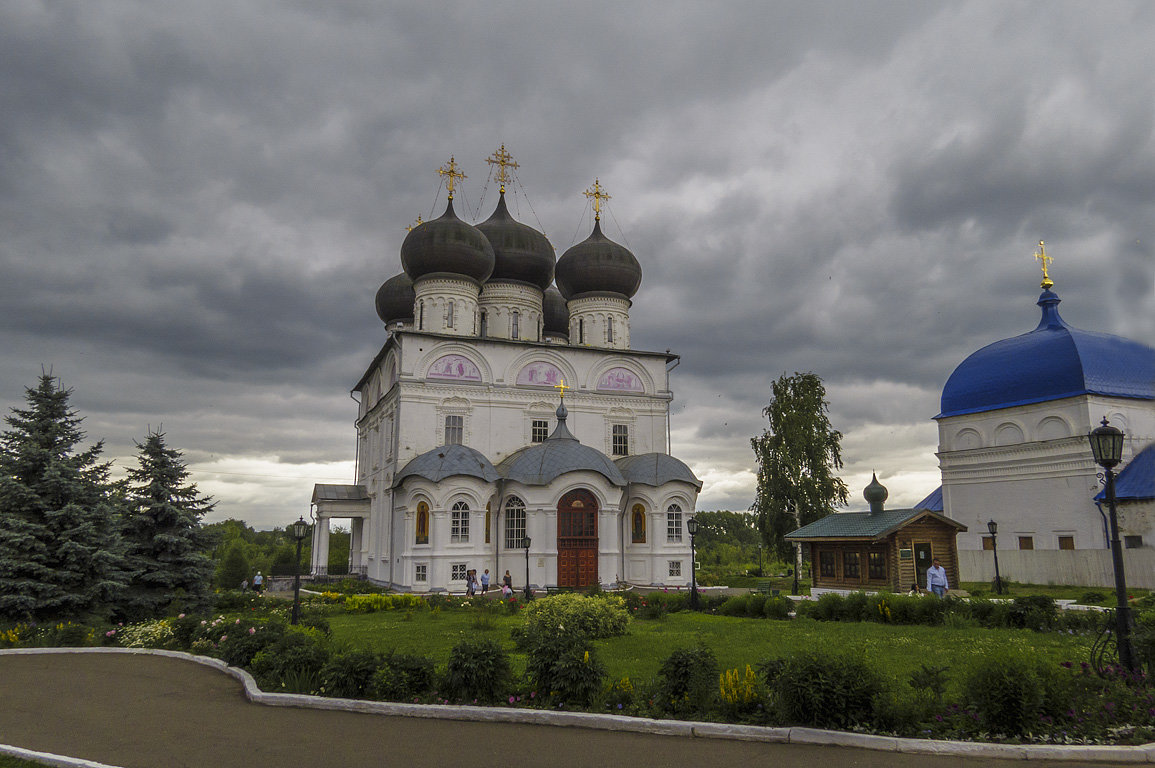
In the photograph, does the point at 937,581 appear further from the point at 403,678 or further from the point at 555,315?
the point at 555,315

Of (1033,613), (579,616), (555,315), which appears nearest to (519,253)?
(555,315)

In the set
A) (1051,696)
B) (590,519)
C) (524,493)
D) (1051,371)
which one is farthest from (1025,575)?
(1051,696)

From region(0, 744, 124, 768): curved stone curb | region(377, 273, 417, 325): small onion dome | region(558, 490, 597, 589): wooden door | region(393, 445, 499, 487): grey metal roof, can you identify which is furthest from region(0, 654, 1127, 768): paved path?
region(377, 273, 417, 325): small onion dome

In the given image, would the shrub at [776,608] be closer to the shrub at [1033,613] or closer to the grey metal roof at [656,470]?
the shrub at [1033,613]

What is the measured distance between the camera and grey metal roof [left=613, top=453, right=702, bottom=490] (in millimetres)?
27375

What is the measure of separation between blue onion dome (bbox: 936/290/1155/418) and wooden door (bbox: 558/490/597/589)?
1529cm

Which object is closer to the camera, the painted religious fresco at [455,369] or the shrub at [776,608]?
the shrub at [776,608]

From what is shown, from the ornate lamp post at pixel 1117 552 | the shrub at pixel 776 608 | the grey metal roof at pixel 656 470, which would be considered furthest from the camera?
the grey metal roof at pixel 656 470

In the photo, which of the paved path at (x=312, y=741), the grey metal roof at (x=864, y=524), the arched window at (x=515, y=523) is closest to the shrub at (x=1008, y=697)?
the paved path at (x=312, y=741)

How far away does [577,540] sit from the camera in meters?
25.9

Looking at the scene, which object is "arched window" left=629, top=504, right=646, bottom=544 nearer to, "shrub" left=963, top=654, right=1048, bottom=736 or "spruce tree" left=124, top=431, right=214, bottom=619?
"spruce tree" left=124, top=431, right=214, bottom=619

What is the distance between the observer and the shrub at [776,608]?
15922mm

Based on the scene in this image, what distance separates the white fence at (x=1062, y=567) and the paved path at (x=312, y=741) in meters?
20.9

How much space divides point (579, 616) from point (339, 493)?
2232 centimetres
